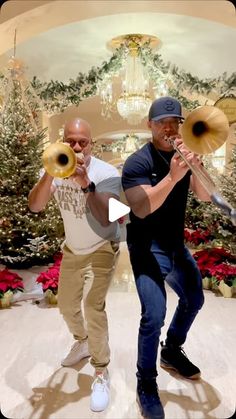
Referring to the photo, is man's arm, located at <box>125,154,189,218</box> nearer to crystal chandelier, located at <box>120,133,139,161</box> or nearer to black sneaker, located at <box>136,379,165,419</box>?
black sneaker, located at <box>136,379,165,419</box>

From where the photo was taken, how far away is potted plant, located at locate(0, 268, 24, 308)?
12.6 feet

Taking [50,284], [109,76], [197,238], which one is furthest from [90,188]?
[197,238]

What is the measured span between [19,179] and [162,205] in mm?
2779

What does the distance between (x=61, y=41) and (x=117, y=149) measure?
Result: 23.5 feet

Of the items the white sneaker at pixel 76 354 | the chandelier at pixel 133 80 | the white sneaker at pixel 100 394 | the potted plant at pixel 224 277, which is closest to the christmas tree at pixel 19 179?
the chandelier at pixel 133 80

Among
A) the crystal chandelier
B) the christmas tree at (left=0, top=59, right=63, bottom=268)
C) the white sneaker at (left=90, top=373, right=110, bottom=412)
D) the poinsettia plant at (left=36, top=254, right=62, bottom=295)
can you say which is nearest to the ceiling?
the christmas tree at (left=0, top=59, right=63, bottom=268)

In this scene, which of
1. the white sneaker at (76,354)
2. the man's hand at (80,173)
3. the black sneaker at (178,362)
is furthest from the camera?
the white sneaker at (76,354)

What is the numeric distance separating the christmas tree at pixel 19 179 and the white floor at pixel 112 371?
3.17ft

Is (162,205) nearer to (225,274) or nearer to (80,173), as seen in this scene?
(80,173)

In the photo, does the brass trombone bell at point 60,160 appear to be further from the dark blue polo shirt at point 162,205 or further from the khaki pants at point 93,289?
the khaki pants at point 93,289

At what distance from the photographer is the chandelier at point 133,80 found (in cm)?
463

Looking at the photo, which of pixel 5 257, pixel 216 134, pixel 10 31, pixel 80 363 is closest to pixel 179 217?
pixel 216 134

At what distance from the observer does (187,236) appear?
6.45 metres

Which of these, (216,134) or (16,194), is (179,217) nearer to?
(216,134)
